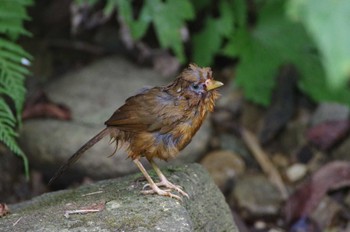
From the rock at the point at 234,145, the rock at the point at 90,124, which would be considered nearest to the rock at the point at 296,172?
the rock at the point at 234,145

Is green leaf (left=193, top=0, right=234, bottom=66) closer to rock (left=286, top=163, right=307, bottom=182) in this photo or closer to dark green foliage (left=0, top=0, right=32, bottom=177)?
rock (left=286, top=163, right=307, bottom=182)

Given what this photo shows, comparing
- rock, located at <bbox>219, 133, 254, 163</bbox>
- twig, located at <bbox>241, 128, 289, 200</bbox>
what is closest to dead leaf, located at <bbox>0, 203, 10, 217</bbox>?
twig, located at <bbox>241, 128, 289, 200</bbox>

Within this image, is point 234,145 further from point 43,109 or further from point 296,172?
point 43,109

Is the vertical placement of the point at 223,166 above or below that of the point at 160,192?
above

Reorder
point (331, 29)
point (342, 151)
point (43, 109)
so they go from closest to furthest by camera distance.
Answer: point (331, 29), point (43, 109), point (342, 151)

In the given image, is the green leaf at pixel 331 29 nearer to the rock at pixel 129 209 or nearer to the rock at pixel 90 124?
the rock at pixel 129 209

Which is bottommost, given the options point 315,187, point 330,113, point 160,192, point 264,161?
point 160,192

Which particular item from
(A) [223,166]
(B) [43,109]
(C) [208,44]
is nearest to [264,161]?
(A) [223,166]
